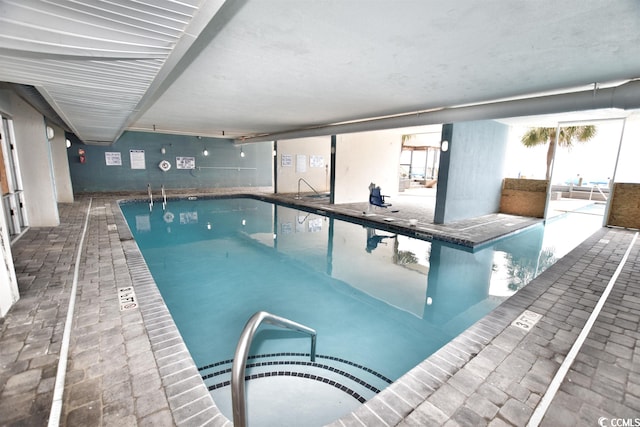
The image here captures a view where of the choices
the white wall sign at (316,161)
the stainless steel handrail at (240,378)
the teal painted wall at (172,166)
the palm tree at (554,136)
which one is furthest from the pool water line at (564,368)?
the teal painted wall at (172,166)

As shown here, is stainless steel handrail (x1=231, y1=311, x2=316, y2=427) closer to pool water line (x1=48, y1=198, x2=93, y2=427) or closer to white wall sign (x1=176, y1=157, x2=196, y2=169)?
pool water line (x1=48, y1=198, x2=93, y2=427)

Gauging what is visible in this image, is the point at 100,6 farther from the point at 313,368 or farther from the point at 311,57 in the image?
the point at 313,368

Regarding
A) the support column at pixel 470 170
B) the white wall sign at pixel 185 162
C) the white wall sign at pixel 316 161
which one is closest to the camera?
the support column at pixel 470 170

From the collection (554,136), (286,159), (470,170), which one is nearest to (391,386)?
(470,170)

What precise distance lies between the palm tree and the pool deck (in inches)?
345

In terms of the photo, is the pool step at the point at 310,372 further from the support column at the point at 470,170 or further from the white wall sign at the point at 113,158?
the white wall sign at the point at 113,158

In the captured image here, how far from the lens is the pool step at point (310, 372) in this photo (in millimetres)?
2180

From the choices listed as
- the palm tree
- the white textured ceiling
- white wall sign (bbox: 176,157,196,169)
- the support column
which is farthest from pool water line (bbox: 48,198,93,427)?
the palm tree

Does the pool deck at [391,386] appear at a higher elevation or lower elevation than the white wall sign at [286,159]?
lower

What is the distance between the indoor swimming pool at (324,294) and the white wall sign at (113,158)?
17.9 ft

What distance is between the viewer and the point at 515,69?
3031 mm

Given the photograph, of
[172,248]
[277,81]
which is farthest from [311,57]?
[172,248]

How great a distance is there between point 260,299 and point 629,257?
5657mm

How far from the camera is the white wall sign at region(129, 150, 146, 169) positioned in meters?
11.0
